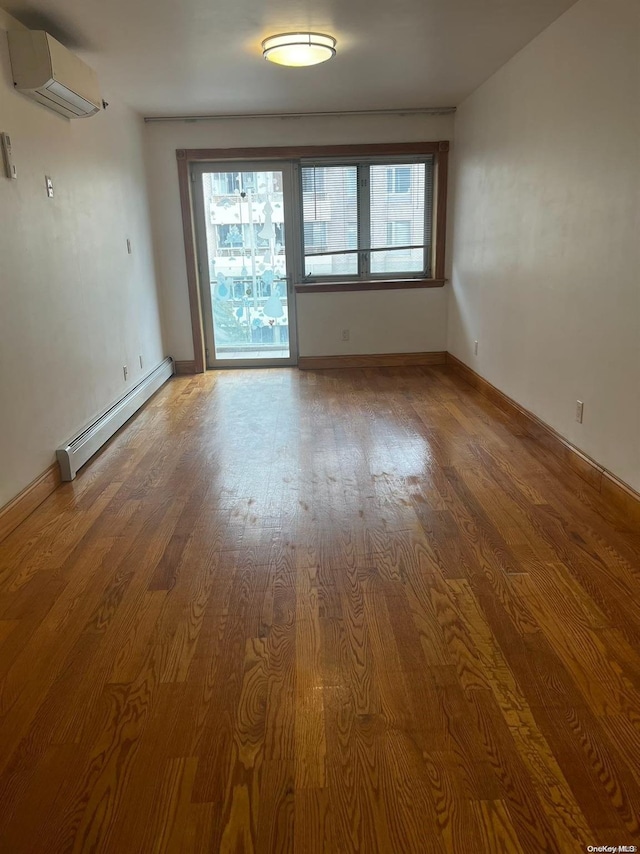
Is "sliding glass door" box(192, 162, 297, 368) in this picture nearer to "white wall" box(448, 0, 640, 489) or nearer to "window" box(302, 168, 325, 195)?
"window" box(302, 168, 325, 195)

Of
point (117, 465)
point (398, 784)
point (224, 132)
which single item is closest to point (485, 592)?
point (398, 784)

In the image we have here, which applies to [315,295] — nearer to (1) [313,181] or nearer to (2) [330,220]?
(2) [330,220]

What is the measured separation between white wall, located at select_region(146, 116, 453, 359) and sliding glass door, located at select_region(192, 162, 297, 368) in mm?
229

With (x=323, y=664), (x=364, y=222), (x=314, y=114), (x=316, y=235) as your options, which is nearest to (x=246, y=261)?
(x=316, y=235)

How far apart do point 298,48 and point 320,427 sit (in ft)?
7.64

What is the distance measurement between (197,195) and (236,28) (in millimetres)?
2674

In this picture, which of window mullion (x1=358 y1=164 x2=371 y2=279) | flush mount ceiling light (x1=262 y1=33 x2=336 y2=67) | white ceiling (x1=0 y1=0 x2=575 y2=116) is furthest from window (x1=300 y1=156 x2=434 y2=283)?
flush mount ceiling light (x1=262 y1=33 x2=336 y2=67)

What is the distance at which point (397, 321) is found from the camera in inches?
240

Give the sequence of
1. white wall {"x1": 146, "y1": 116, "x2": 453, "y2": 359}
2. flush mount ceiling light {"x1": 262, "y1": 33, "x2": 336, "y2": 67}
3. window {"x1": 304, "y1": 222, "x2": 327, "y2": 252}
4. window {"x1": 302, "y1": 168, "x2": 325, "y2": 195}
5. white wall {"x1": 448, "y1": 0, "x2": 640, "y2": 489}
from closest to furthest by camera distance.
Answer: white wall {"x1": 448, "y1": 0, "x2": 640, "y2": 489}
flush mount ceiling light {"x1": 262, "y1": 33, "x2": 336, "y2": 67}
white wall {"x1": 146, "y1": 116, "x2": 453, "y2": 359}
window {"x1": 302, "y1": 168, "x2": 325, "y2": 195}
window {"x1": 304, "y1": 222, "x2": 327, "y2": 252}

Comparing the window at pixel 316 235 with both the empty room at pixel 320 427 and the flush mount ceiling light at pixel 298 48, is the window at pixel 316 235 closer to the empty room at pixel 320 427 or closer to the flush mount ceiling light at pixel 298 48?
the empty room at pixel 320 427

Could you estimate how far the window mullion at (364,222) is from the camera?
5809 millimetres

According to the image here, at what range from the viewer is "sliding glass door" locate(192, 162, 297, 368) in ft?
19.2

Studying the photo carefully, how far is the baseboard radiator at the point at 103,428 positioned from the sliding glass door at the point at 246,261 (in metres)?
0.98

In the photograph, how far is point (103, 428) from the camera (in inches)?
153
